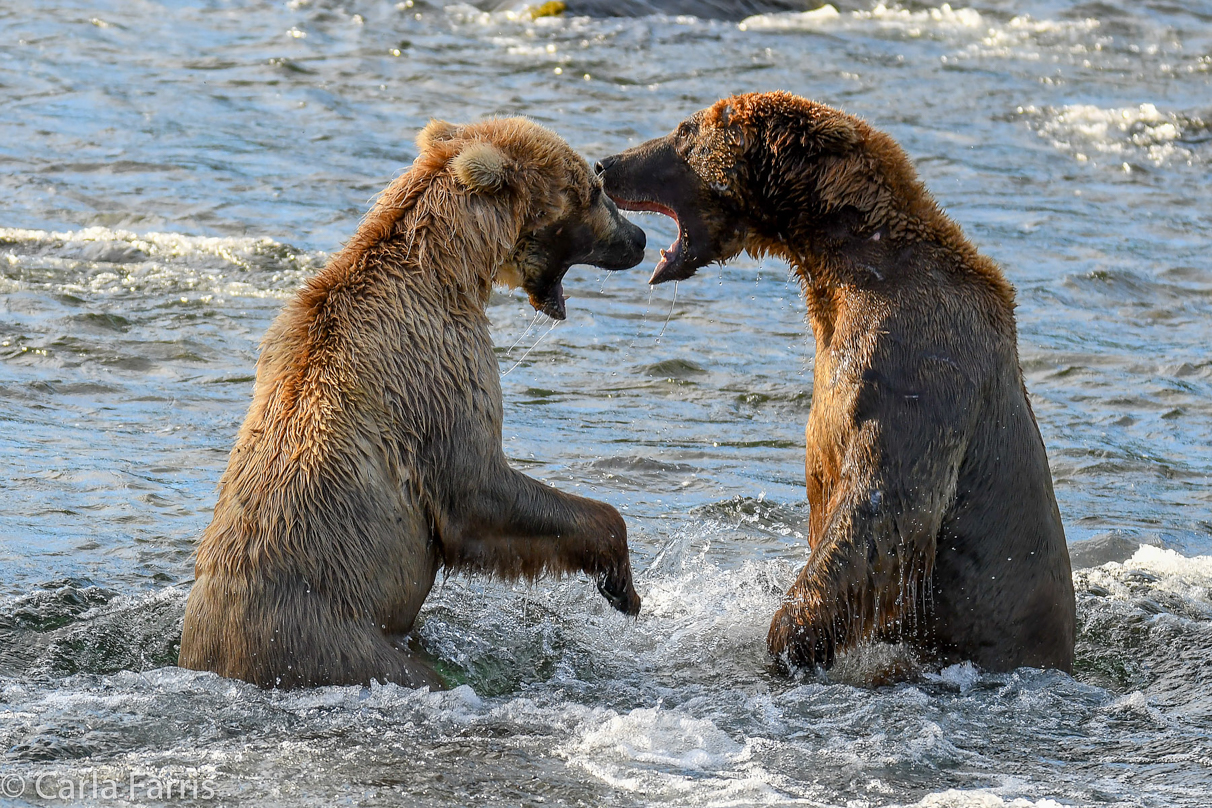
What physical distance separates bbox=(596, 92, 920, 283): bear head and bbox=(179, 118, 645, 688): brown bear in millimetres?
523

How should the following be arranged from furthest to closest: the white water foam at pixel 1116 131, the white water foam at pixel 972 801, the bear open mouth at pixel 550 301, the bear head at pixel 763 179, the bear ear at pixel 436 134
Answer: the white water foam at pixel 1116 131
the bear open mouth at pixel 550 301
the bear ear at pixel 436 134
the bear head at pixel 763 179
the white water foam at pixel 972 801

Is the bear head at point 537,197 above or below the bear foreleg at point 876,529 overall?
above

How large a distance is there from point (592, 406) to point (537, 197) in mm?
3344

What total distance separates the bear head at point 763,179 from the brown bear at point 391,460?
523 millimetres

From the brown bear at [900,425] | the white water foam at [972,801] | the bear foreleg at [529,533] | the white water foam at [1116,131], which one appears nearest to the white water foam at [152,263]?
the bear foreleg at [529,533]

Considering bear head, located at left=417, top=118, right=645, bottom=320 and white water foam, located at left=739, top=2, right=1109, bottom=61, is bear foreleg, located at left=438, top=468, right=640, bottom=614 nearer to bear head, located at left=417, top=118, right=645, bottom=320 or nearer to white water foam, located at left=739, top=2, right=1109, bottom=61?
bear head, located at left=417, top=118, right=645, bottom=320

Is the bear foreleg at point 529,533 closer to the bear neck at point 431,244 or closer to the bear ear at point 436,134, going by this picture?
the bear neck at point 431,244

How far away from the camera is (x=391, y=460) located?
17.4 feet

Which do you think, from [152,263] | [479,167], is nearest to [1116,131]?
[152,263]

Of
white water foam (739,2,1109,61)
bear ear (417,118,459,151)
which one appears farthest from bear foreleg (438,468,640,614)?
white water foam (739,2,1109,61)

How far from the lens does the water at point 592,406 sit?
4.96 meters

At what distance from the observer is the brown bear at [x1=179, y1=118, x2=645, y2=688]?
5.04 meters

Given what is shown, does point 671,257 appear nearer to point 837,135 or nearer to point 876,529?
point 837,135

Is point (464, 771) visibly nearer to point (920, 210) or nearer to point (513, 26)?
point (920, 210)
